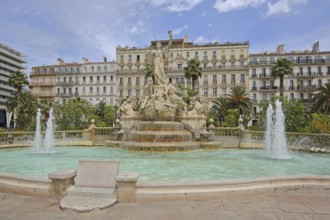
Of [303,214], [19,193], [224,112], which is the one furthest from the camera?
[224,112]

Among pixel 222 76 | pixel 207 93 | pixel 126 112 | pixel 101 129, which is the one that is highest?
pixel 222 76

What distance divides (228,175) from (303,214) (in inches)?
149

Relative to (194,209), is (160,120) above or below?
above

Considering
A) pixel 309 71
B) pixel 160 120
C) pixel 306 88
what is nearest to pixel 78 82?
pixel 306 88

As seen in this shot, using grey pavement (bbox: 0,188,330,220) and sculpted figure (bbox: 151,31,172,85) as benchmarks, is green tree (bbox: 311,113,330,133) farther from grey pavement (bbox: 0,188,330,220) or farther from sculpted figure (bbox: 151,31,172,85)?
grey pavement (bbox: 0,188,330,220)

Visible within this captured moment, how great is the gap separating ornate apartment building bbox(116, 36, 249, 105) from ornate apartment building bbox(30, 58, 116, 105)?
780cm

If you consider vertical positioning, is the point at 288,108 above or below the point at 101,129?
above

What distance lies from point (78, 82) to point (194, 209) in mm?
78934

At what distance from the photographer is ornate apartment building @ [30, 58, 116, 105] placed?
78125mm

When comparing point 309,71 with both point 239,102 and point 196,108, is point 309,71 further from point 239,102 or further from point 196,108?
point 196,108

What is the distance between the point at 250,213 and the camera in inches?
213

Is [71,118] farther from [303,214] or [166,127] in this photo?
[303,214]

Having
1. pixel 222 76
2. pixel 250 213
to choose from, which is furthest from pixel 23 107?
pixel 250 213

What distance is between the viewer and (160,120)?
19.3 m
